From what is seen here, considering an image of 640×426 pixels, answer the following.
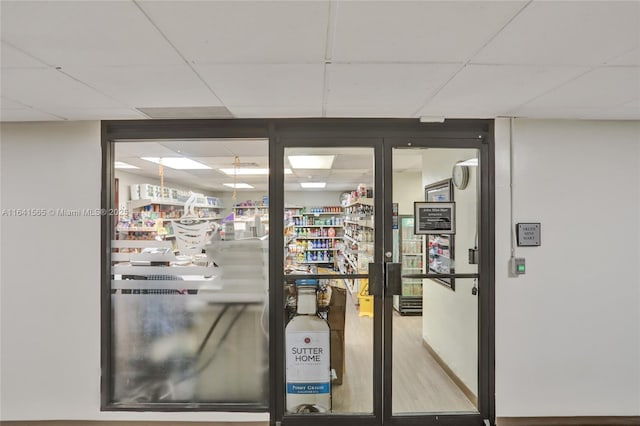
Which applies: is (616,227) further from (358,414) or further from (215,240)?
(215,240)

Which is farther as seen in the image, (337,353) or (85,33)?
(337,353)

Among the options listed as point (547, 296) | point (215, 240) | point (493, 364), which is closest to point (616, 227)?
point (547, 296)

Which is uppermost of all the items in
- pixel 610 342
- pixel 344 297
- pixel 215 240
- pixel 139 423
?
pixel 215 240

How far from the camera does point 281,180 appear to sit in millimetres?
2729

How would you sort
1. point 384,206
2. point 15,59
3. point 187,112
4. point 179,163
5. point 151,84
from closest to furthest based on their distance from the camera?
point 15,59 < point 151,84 < point 187,112 < point 384,206 < point 179,163

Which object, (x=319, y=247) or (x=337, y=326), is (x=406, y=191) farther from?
(x=337, y=326)

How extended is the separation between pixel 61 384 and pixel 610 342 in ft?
14.9

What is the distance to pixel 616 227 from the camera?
8.84 ft

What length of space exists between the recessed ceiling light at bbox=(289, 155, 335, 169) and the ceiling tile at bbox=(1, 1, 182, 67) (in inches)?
54.1

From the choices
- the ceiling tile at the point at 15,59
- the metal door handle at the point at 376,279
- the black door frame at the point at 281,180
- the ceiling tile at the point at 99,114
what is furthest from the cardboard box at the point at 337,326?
the ceiling tile at the point at 15,59

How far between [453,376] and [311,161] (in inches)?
100

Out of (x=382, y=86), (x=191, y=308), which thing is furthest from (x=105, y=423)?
(x=382, y=86)

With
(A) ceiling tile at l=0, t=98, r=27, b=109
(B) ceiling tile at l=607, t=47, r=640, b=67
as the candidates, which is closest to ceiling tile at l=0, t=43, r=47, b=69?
(A) ceiling tile at l=0, t=98, r=27, b=109

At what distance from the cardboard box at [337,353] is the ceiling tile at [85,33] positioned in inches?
107
